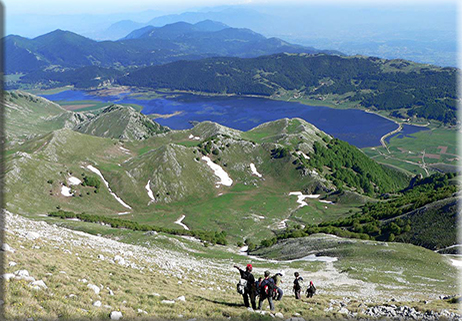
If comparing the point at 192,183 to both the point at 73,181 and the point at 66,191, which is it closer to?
the point at 73,181

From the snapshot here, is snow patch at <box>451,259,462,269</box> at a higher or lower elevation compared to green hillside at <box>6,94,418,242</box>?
higher

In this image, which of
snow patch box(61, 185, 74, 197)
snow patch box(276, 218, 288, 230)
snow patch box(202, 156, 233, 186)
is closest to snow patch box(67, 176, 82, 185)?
snow patch box(61, 185, 74, 197)

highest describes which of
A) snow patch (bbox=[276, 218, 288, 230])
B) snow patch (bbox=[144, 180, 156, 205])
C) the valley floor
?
the valley floor

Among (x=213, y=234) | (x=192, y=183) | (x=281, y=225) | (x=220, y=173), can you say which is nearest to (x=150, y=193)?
(x=192, y=183)

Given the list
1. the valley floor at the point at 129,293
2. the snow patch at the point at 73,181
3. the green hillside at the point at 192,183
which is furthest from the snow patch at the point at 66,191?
the valley floor at the point at 129,293

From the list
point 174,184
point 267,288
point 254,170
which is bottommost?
point 174,184

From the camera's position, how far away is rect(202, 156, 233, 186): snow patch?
16325 cm

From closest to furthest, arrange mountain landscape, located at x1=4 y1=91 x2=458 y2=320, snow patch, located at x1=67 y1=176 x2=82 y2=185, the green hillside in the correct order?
mountain landscape, located at x1=4 y1=91 x2=458 y2=320 → the green hillside → snow patch, located at x1=67 y1=176 x2=82 y2=185

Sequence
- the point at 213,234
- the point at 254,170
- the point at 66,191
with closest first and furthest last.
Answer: the point at 213,234, the point at 66,191, the point at 254,170

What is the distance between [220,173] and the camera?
167750mm

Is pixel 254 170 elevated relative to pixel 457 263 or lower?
lower

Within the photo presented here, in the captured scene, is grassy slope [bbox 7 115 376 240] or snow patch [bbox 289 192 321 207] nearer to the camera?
grassy slope [bbox 7 115 376 240]

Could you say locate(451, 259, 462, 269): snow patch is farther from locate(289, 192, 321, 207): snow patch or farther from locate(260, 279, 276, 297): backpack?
locate(289, 192, 321, 207): snow patch

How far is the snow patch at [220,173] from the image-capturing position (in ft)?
536
